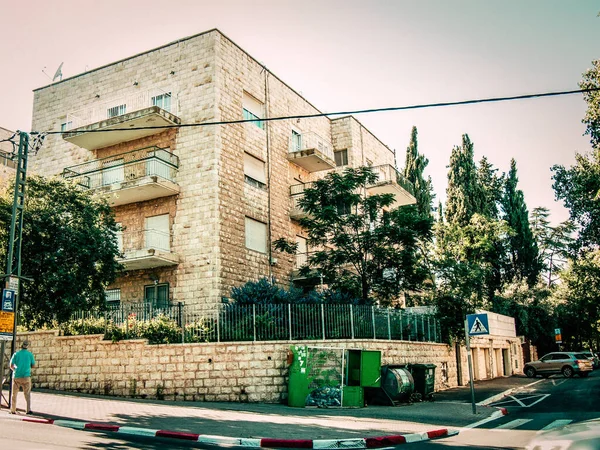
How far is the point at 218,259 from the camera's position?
20.5m

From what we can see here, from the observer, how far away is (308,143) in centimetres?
2788

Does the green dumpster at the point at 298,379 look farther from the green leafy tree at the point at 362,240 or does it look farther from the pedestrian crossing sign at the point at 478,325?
the green leafy tree at the point at 362,240

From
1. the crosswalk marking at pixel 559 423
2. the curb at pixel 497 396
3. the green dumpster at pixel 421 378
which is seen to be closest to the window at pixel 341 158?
the curb at pixel 497 396

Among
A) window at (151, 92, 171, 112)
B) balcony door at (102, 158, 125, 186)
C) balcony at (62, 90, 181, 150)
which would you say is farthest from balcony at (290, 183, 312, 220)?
balcony door at (102, 158, 125, 186)

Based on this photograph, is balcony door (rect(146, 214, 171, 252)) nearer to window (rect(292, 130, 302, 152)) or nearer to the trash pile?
window (rect(292, 130, 302, 152))

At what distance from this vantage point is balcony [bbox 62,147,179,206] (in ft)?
69.6

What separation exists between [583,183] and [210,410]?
20492 millimetres

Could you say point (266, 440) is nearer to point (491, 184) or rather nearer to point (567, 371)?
point (567, 371)

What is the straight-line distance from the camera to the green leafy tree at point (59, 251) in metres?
17.2

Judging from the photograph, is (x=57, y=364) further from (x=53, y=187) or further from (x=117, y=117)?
(x=117, y=117)

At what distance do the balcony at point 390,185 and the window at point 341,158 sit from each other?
164cm

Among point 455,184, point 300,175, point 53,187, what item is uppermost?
point 455,184

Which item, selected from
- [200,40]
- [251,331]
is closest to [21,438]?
[251,331]

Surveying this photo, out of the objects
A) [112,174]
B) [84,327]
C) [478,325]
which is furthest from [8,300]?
[478,325]
